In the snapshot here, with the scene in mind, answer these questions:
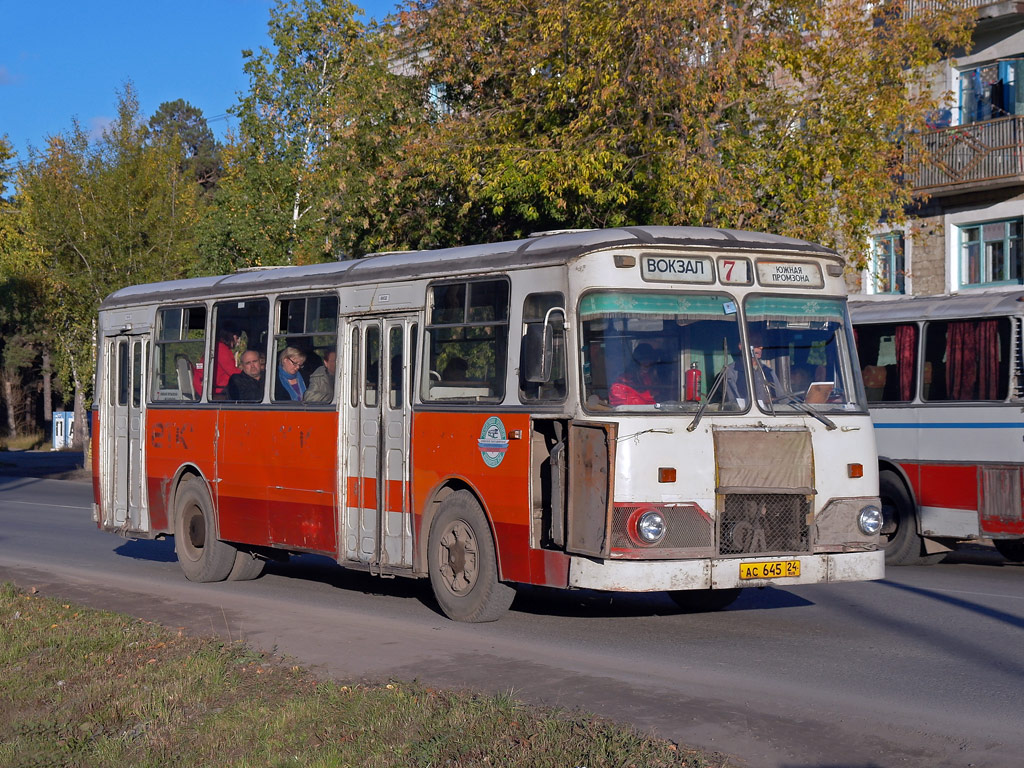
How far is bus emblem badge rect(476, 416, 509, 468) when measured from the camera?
35.0ft

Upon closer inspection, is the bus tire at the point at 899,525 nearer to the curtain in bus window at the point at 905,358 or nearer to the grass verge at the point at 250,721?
the curtain in bus window at the point at 905,358

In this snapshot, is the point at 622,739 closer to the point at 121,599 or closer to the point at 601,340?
the point at 601,340

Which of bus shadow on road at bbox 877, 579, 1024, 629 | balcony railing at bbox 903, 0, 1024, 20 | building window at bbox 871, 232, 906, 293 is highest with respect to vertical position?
balcony railing at bbox 903, 0, 1024, 20

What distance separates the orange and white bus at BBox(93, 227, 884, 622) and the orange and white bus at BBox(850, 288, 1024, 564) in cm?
404

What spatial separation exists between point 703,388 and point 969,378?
598 cm

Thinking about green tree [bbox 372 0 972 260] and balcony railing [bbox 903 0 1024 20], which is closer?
green tree [bbox 372 0 972 260]

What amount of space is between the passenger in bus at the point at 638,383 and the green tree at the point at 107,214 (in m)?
Result: 29.1

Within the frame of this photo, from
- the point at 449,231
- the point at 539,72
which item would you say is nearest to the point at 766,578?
the point at 539,72

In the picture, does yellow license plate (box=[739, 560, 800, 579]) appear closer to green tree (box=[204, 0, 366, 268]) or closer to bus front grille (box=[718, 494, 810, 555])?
bus front grille (box=[718, 494, 810, 555])

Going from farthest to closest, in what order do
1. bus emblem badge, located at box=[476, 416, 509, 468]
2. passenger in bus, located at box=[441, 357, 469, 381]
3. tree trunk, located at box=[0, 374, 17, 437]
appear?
tree trunk, located at box=[0, 374, 17, 437]
passenger in bus, located at box=[441, 357, 469, 381]
bus emblem badge, located at box=[476, 416, 509, 468]

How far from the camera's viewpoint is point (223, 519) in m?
14.2

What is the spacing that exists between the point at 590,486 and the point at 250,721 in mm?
3265

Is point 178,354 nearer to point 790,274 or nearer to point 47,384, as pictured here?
point 790,274

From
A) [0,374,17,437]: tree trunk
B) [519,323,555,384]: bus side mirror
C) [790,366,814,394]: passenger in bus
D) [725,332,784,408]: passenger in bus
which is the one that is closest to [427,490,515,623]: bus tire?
[519,323,555,384]: bus side mirror
